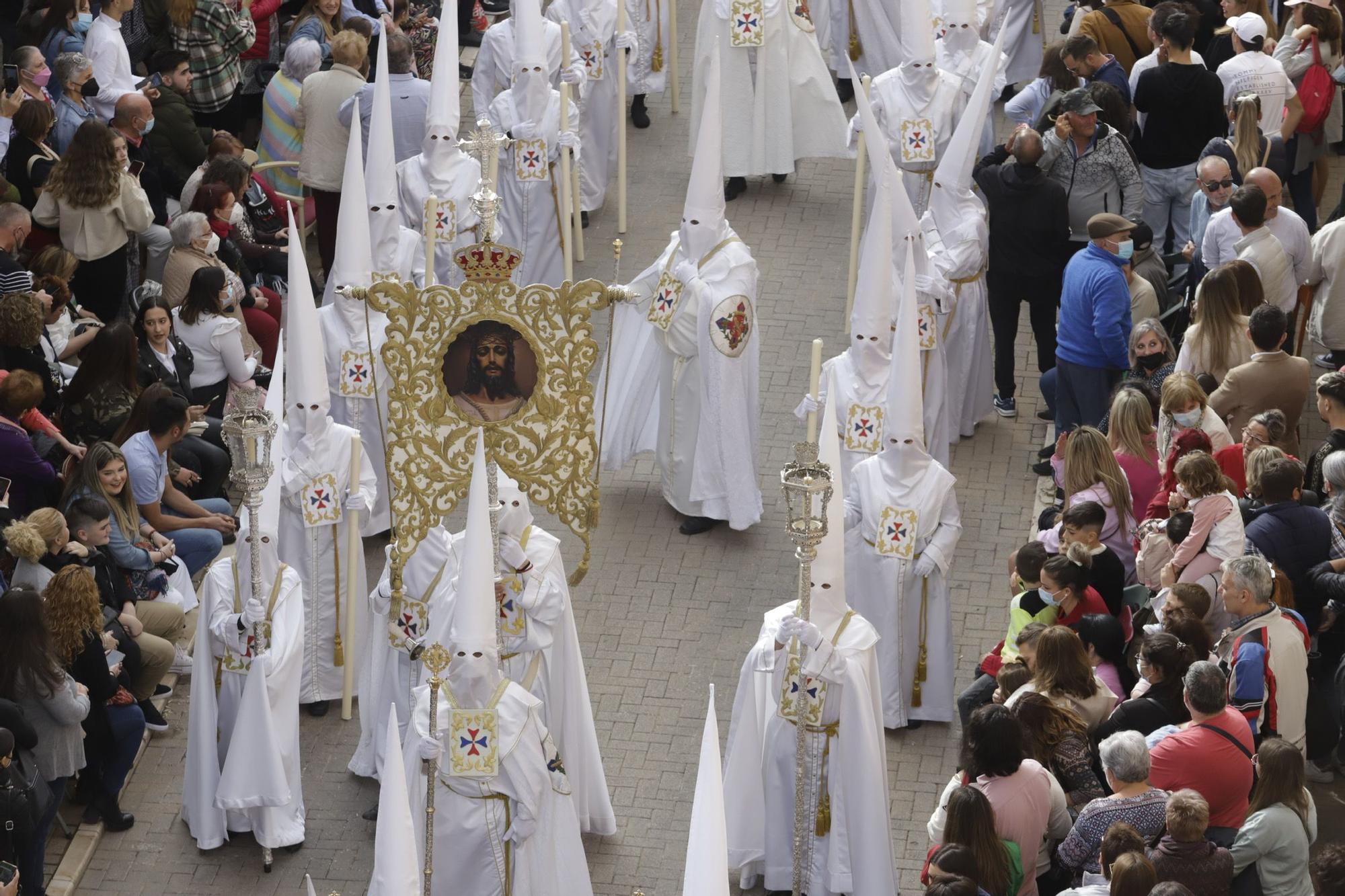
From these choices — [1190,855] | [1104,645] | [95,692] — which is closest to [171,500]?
[95,692]

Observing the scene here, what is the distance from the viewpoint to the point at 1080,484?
1198 centimetres

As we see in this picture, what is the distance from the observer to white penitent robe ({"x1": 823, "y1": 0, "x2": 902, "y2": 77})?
18.9m

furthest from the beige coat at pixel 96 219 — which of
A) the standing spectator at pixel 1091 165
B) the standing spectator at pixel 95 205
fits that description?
the standing spectator at pixel 1091 165

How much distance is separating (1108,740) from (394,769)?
3061 mm

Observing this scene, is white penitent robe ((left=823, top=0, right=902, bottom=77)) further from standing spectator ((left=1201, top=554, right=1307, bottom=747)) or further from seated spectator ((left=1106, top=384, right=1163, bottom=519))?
standing spectator ((left=1201, top=554, right=1307, bottom=747))

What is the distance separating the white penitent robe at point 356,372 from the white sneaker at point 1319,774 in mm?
5432

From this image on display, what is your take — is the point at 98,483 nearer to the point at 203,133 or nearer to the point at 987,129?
the point at 203,133

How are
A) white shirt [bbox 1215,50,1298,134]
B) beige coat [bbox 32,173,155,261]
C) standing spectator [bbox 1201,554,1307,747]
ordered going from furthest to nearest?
white shirt [bbox 1215,50,1298,134] → beige coat [bbox 32,173,155,261] → standing spectator [bbox 1201,554,1307,747]

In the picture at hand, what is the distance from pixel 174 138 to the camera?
15945mm

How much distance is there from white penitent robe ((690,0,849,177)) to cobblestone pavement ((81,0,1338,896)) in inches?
25.3

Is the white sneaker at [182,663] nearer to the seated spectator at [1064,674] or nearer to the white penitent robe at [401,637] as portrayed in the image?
the white penitent robe at [401,637]

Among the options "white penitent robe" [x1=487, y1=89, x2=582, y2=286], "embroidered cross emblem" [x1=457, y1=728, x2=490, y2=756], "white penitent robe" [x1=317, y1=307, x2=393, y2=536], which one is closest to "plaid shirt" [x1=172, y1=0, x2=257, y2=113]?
"white penitent robe" [x1=487, y1=89, x2=582, y2=286]

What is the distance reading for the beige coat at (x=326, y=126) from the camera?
1622 cm

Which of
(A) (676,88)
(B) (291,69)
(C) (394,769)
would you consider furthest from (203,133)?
(C) (394,769)
